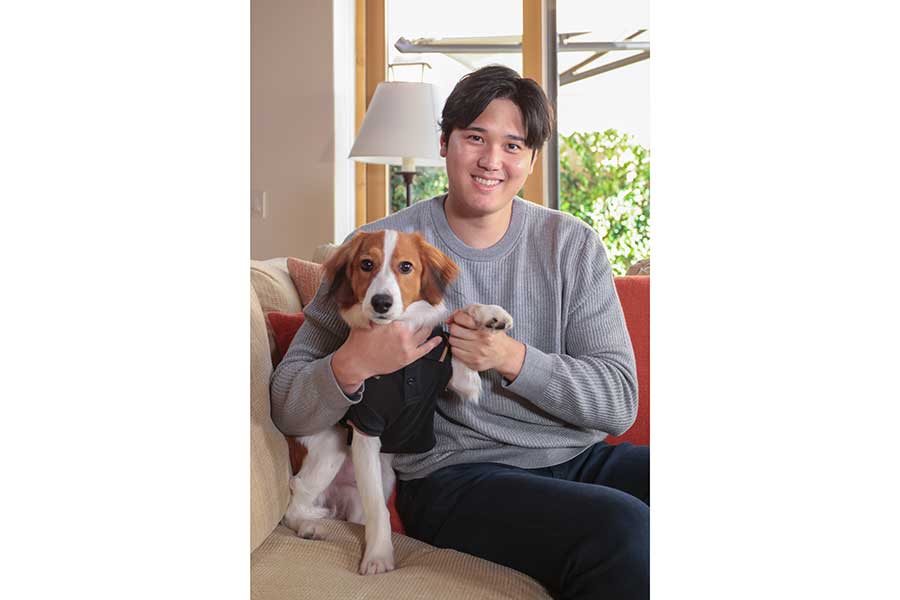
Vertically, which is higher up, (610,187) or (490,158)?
(610,187)

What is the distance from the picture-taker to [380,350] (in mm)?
880

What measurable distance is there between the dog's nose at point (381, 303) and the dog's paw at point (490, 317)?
0.08m

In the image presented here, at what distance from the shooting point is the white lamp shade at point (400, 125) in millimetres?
2344

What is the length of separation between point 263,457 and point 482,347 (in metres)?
0.31

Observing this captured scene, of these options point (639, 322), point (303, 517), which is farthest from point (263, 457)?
point (639, 322)

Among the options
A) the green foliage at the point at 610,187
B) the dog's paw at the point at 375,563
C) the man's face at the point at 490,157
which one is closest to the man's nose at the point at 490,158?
the man's face at the point at 490,157

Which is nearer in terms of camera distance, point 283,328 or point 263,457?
point 263,457

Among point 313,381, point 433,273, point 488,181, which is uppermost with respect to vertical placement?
point 488,181

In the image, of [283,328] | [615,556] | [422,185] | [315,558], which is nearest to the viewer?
[615,556]

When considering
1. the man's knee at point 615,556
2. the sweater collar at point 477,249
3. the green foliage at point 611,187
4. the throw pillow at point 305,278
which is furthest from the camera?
the green foliage at point 611,187

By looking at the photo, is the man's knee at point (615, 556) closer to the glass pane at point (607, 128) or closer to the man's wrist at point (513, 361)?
the man's wrist at point (513, 361)

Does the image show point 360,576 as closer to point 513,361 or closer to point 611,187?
point 513,361
